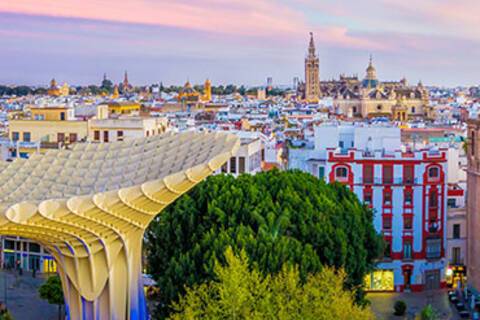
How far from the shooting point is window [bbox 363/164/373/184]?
155ft

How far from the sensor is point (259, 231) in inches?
1223

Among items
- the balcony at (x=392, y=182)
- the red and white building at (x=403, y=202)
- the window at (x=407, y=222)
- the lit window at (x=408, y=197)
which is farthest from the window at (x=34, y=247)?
the lit window at (x=408, y=197)

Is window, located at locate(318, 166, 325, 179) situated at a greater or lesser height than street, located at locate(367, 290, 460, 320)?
greater

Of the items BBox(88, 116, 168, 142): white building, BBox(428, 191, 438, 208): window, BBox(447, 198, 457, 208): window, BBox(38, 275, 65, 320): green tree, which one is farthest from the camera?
BBox(88, 116, 168, 142): white building

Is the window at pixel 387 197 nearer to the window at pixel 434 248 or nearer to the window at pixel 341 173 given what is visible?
the window at pixel 341 173

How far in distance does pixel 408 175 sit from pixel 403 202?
4.65ft

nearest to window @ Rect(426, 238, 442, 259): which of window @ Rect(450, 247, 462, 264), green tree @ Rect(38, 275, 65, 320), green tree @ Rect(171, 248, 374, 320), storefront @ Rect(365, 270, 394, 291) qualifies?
window @ Rect(450, 247, 462, 264)

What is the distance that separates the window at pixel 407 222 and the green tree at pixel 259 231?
9721 millimetres

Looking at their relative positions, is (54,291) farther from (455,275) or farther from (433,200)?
(455,275)

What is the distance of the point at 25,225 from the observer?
25.5 metres

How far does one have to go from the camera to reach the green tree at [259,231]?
30.3 meters

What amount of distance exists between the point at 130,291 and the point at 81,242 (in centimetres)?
314

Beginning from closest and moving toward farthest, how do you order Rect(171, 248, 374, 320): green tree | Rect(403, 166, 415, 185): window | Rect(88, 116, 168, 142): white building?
Rect(171, 248, 374, 320): green tree → Rect(403, 166, 415, 185): window → Rect(88, 116, 168, 142): white building

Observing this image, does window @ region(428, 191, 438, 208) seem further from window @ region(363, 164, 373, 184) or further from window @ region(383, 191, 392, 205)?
window @ region(363, 164, 373, 184)
